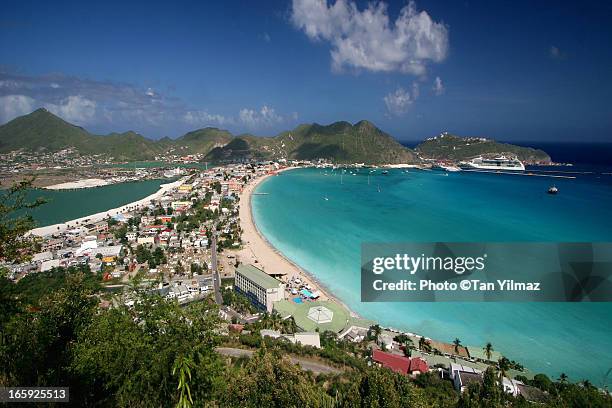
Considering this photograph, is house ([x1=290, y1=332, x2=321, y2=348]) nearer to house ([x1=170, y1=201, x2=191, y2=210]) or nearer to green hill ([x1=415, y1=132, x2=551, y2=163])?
house ([x1=170, y1=201, x2=191, y2=210])

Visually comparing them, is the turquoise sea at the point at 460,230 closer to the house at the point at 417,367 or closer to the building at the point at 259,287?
the house at the point at 417,367

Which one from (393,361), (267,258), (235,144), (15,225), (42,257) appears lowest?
(393,361)

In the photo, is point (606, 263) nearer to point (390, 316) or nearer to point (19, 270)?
point (390, 316)

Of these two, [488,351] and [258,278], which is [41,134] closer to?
[258,278]

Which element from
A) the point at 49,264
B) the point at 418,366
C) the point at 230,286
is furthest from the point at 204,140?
the point at 418,366

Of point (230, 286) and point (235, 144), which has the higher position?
point (235, 144)

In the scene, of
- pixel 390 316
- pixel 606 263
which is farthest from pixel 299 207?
pixel 606 263
